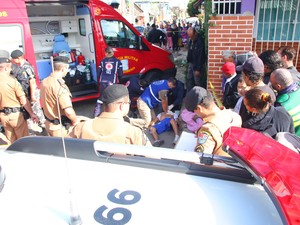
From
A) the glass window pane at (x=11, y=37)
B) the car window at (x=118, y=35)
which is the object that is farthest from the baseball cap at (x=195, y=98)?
the car window at (x=118, y=35)

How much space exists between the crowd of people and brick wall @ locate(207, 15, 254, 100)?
155 millimetres

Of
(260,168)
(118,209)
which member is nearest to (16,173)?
(118,209)

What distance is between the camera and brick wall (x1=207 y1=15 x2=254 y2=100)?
439cm

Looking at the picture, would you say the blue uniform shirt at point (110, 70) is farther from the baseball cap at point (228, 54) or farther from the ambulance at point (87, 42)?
the baseball cap at point (228, 54)

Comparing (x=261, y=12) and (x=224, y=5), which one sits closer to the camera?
(x=224, y=5)

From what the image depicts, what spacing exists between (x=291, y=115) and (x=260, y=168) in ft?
5.46

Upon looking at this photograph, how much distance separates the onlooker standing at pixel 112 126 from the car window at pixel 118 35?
4423 mm

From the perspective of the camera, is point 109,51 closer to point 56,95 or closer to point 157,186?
point 56,95

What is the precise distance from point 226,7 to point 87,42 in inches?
147

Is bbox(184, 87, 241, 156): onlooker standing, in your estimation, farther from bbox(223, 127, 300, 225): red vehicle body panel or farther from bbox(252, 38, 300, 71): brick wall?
bbox(252, 38, 300, 71): brick wall

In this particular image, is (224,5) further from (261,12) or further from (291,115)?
(291,115)

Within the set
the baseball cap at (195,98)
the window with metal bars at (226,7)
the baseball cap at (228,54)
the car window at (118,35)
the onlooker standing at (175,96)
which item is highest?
the window with metal bars at (226,7)

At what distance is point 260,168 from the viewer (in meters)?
1.10

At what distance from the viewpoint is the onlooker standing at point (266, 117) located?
7.44 ft
